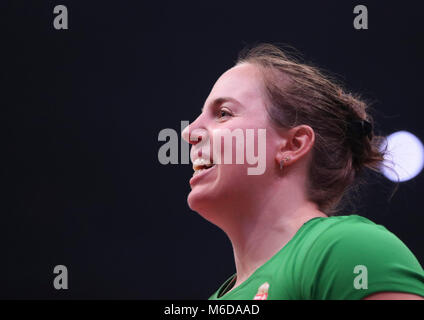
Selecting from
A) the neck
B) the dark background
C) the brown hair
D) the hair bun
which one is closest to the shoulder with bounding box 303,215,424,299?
the neck

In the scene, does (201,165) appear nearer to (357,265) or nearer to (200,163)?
(200,163)

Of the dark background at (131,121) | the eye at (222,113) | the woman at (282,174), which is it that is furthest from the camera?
the dark background at (131,121)

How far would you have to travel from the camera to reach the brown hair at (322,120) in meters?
1.33

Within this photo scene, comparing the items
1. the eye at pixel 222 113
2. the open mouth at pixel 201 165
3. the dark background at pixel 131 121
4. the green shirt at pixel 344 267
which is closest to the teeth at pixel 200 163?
the open mouth at pixel 201 165

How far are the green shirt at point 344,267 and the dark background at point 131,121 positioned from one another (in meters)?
1.55

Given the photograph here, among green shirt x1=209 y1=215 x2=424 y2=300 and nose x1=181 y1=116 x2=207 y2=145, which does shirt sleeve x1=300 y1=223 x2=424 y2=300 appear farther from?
nose x1=181 y1=116 x2=207 y2=145

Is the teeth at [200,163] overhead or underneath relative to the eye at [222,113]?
underneath

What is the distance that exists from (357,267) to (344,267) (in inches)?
0.8

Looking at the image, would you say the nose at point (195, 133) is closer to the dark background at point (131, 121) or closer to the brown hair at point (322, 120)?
the brown hair at point (322, 120)

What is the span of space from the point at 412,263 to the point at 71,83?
2008 mm

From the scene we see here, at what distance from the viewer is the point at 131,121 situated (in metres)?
2.63

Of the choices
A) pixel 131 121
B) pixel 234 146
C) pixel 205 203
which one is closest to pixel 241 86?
pixel 234 146

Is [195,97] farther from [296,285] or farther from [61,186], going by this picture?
[296,285]

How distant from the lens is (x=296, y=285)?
3.25 feet
